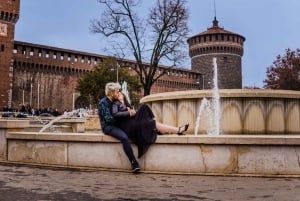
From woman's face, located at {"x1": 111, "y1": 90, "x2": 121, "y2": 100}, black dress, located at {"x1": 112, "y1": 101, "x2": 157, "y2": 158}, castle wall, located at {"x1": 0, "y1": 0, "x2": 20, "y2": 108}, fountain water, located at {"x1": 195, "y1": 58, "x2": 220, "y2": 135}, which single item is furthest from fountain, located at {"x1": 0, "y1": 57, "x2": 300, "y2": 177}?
castle wall, located at {"x1": 0, "y1": 0, "x2": 20, "y2": 108}

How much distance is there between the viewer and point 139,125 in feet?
16.9

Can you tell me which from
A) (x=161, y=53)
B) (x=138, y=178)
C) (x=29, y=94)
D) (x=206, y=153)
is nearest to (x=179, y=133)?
(x=206, y=153)

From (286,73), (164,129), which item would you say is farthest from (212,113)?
(286,73)

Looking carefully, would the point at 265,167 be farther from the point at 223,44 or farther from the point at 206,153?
the point at 223,44

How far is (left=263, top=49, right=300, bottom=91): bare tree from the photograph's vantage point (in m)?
41.7

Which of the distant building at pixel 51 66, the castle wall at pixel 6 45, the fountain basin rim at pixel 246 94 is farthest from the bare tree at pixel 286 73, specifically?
the fountain basin rim at pixel 246 94

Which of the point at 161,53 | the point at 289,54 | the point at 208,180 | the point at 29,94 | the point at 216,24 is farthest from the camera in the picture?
the point at 216,24

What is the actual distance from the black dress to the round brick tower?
190 ft

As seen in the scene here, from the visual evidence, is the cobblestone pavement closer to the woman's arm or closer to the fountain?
the fountain

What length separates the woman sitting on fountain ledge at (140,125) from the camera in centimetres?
505

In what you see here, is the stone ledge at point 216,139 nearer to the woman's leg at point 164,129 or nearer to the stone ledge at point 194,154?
the stone ledge at point 194,154

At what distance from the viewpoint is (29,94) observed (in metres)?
48.2

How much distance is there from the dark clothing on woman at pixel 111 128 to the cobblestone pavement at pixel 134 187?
31 centimetres

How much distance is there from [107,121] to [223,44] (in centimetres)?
5931
